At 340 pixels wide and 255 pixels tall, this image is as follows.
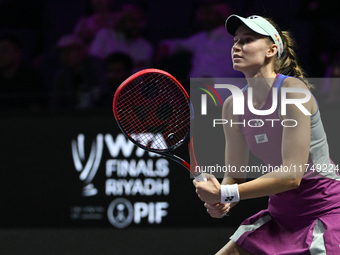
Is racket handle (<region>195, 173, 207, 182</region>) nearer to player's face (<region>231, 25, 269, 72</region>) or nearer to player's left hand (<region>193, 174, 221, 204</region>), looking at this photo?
player's left hand (<region>193, 174, 221, 204</region>)

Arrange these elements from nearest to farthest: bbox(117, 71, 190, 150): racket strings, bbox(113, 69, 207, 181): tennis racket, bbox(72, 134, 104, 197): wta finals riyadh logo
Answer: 1. bbox(113, 69, 207, 181): tennis racket
2. bbox(117, 71, 190, 150): racket strings
3. bbox(72, 134, 104, 197): wta finals riyadh logo

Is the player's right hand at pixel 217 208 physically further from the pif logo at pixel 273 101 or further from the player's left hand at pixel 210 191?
the pif logo at pixel 273 101

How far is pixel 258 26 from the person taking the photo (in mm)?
2139

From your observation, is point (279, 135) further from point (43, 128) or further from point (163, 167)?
point (43, 128)

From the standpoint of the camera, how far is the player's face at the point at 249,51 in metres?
2.12

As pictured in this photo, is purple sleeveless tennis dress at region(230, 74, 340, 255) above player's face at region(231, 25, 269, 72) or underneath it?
underneath

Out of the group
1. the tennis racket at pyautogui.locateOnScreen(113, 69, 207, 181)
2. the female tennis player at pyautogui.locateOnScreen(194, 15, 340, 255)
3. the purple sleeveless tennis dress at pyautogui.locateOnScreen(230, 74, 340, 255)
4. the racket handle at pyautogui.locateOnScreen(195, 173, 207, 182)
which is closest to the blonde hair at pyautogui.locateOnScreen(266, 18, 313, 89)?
the female tennis player at pyautogui.locateOnScreen(194, 15, 340, 255)

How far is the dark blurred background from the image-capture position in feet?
13.6

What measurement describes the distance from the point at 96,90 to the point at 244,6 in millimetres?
1869

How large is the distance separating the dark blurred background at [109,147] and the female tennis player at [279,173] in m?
1.42

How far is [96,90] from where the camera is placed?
4.78m

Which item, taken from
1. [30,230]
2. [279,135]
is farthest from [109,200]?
[279,135]

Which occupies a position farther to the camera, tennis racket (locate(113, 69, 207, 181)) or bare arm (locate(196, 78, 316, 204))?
tennis racket (locate(113, 69, 207, 181))

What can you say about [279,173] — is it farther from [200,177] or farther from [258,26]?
[258,26]
